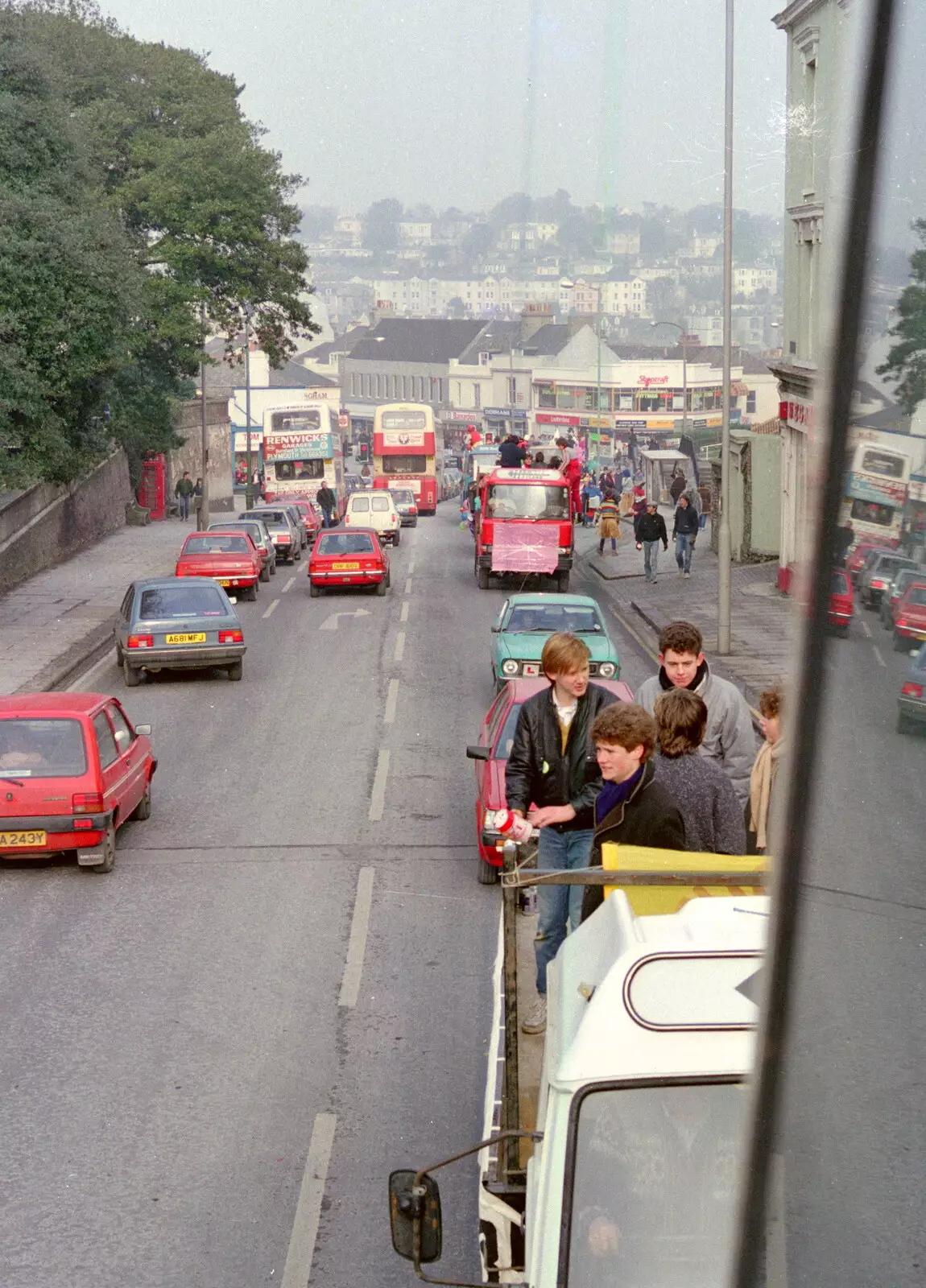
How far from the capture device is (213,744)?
19.7 m

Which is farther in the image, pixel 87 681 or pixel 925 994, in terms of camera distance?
pixel 87 681

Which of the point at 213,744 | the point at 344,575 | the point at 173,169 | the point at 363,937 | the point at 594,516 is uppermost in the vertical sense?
the point at 173,169

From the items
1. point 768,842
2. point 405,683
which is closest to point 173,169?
point 405,683

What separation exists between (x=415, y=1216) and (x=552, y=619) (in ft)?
60.4

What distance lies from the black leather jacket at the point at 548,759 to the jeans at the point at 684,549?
95.2 feet

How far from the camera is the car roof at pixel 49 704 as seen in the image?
1435cm

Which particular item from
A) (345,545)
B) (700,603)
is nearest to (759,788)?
(700,603)

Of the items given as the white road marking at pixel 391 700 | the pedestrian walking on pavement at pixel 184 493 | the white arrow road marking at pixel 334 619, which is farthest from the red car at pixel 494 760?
the pedestrian walking on pavement at pixel 184 493

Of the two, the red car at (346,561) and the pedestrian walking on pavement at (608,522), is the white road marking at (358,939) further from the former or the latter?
the pedestrian walking on pavement at (608,522)

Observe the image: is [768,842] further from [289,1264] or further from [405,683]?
[405,683]

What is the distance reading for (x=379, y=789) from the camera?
1708 cm

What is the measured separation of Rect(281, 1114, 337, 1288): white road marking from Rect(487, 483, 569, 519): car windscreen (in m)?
28.8

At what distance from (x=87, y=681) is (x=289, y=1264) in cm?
1868

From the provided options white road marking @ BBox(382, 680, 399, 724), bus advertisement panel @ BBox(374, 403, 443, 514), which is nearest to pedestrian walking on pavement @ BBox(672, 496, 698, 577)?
white road marking @ BBox(382, 680, 399, 724)
